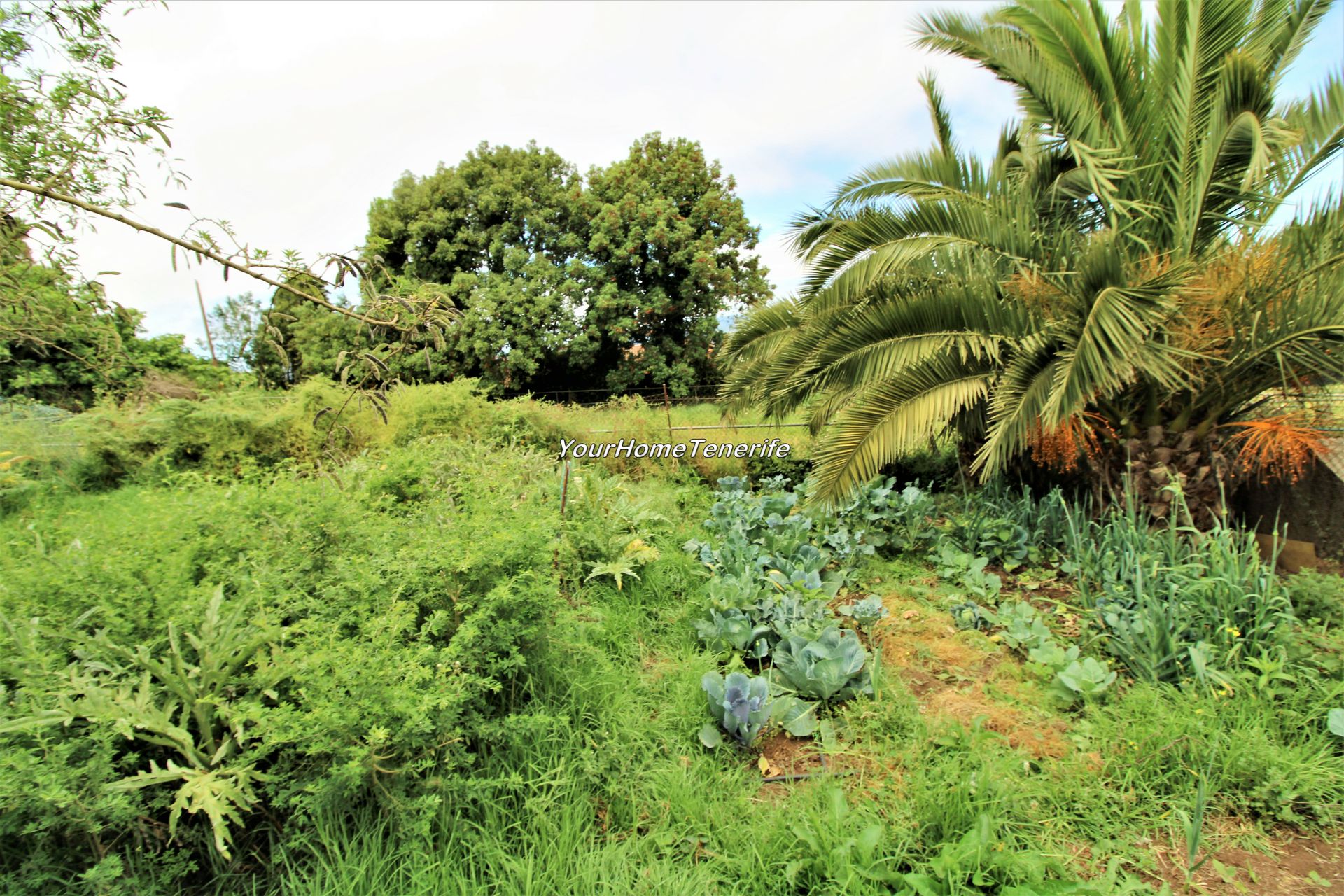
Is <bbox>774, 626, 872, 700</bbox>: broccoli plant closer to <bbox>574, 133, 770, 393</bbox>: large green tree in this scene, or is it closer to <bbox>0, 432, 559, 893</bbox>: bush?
<bbox>0, 432, 559, 893</bbox>: bush

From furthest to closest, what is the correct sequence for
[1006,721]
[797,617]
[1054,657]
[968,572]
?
[968,572] → [797,617] → [1054,657] → [1006,721]

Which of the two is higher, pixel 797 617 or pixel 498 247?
pixel 498 247

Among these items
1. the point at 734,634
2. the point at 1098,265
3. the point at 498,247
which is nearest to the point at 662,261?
the point at 498,247

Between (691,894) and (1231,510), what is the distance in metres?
4.88

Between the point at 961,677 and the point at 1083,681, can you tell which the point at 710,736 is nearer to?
the point at 961,677

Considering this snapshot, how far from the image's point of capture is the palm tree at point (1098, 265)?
3.84m

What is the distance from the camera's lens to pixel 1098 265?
12.7 feet

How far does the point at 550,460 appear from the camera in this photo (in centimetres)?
660

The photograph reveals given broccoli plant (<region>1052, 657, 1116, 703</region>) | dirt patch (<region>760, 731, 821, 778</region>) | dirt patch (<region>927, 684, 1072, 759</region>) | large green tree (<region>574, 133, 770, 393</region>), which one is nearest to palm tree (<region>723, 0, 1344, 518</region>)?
broccoli plant (<region>1052, 657, 1116, 703</region>)

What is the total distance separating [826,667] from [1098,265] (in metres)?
3.03

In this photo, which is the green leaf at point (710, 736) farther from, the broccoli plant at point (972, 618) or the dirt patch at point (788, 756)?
the broccoli plant at point (972, 618)

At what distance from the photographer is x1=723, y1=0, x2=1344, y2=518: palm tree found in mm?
3840

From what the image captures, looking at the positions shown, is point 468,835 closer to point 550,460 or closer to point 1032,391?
point 1032,391

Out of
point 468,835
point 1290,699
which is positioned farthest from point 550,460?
point 1290,699
